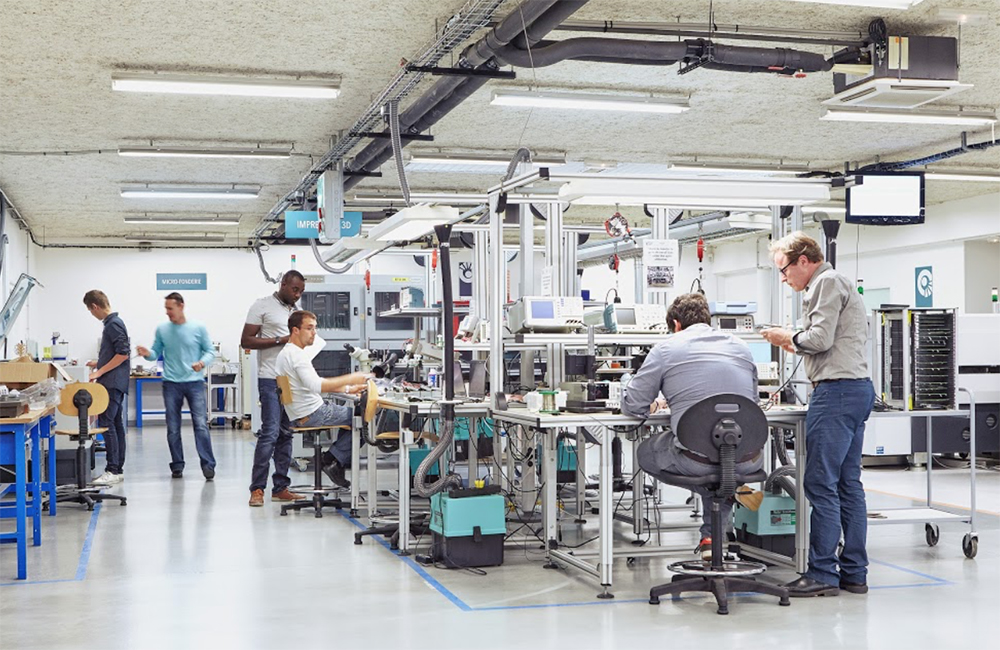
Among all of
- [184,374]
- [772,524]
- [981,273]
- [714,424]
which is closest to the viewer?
[714,424]

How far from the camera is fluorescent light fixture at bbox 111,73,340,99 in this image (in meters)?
6.88

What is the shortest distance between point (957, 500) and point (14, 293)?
317 inches

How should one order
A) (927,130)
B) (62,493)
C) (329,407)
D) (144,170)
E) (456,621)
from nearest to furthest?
(456,621) < (329,407) < (62,493) < (927,130) < (144,170)

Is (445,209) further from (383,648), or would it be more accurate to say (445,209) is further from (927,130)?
(927,130)

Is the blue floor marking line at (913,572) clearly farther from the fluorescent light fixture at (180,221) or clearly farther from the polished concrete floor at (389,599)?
the fluorescent light fixture at (180,221)

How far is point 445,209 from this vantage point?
5.29 meters

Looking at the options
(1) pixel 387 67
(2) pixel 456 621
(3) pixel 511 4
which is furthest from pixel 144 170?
(2) pixel 456 621

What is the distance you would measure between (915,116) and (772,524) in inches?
174

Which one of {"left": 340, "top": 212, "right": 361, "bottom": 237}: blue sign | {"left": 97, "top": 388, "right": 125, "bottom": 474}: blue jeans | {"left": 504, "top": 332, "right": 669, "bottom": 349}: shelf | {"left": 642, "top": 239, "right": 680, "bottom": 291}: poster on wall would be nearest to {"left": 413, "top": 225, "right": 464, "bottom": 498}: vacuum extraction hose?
{"left": 504, "top": 332, "right": 669, "bottom": 349}: shelf

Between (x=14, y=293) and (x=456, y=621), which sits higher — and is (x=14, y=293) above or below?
above

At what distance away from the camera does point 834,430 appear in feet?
14.2

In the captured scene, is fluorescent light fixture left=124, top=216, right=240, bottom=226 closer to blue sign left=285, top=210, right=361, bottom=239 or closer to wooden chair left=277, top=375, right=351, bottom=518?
blue sign left=285, top=210, right=361, bottom=239

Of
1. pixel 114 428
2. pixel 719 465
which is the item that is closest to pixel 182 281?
pixel 114 428

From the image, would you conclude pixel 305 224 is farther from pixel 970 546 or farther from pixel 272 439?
pixel 970 546
